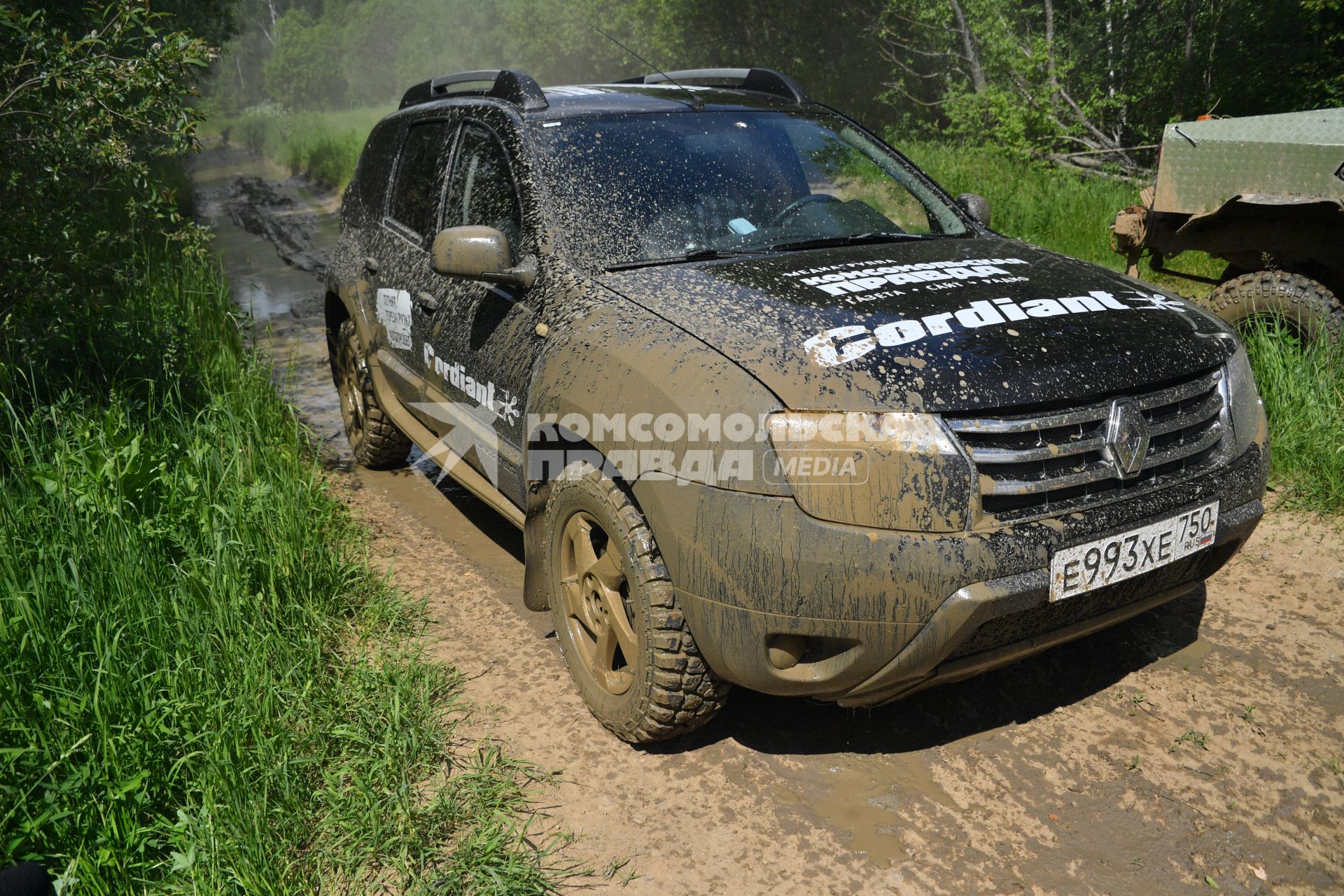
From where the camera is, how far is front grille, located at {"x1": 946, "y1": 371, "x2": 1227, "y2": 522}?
2.38 meters

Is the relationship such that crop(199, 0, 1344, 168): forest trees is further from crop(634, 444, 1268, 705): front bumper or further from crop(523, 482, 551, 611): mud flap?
crop(523, 482, 551, 611): mud flap

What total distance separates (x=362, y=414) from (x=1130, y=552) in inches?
149

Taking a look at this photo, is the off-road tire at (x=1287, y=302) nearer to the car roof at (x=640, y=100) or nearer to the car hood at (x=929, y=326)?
the car hood at (x=929, y=326)

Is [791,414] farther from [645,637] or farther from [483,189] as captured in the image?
[483,189]

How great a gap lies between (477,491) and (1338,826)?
9.06ft

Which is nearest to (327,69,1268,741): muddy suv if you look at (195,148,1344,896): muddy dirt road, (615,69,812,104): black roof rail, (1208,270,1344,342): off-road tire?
(195,148,1344,896): muddy dirt road

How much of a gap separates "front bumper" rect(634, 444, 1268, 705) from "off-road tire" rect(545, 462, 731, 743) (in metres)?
0.07

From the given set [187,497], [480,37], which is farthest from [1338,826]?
[480,37]

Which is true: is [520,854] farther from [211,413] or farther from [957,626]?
[211,413]

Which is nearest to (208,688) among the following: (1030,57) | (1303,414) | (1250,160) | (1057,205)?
(1303,414)

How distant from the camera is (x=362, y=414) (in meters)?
5.16

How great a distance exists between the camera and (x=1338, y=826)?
256 centimetres

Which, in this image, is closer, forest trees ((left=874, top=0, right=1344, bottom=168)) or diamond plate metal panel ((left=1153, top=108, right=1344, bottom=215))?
diamond plate metal panel ((left=1153, top=108, right=1344, bottom=215))

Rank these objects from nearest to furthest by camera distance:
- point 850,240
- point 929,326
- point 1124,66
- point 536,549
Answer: point 929,326 → point 536,549 → point 850,240 → point 1124,66
